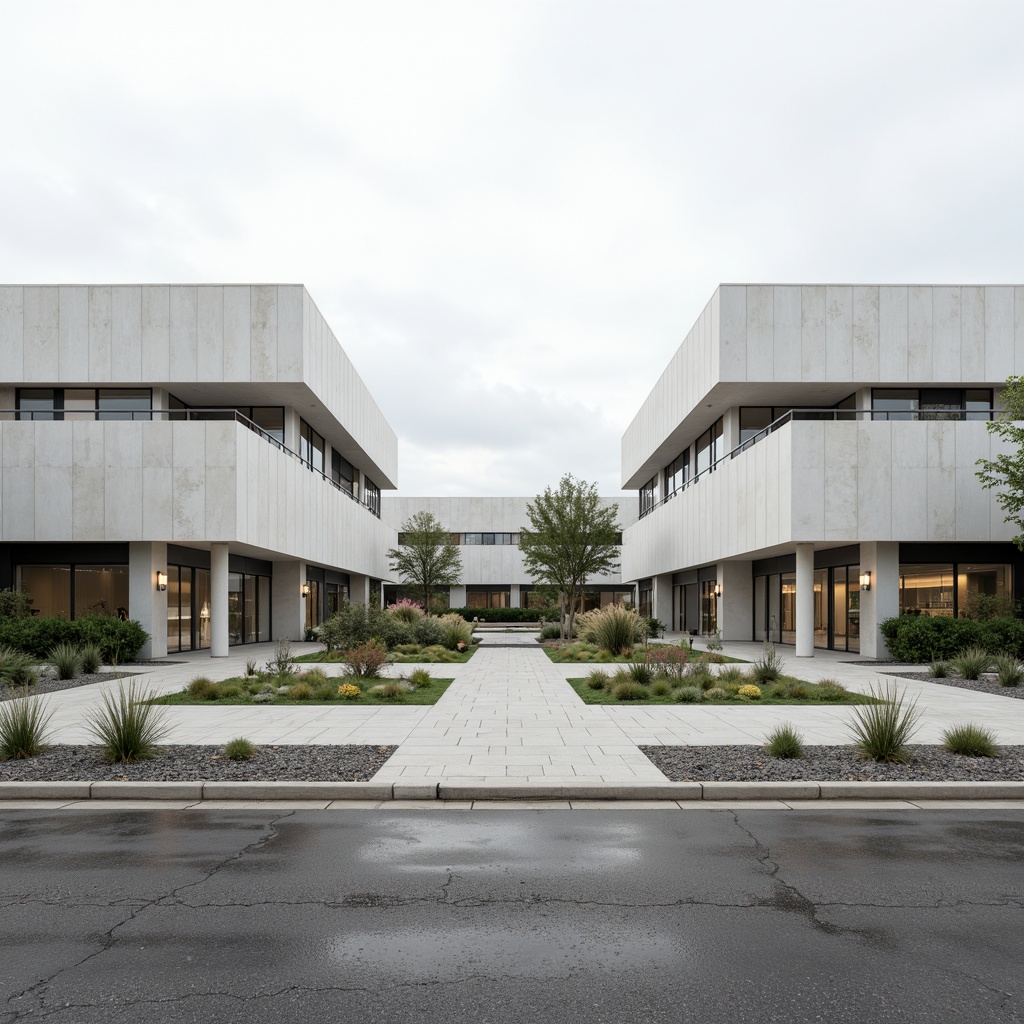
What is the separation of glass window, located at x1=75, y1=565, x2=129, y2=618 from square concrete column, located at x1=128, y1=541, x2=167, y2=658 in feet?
2.67

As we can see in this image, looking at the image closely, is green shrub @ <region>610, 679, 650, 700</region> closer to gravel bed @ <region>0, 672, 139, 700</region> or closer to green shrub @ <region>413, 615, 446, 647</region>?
gravel bed @ <region>0, 672, 139, 700</region>

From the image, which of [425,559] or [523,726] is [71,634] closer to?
[523,726]

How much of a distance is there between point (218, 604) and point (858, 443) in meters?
19.8

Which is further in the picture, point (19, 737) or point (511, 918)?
point (19, 737)

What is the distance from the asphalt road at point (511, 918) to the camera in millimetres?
3912

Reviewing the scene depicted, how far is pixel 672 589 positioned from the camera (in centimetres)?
4506

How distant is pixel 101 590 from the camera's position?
81.6 ft

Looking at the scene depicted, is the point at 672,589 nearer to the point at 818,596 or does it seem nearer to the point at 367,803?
the point at 818,596

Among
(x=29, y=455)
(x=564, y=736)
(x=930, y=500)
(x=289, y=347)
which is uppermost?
(x=289, y=347)

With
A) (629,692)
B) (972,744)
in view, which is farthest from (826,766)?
(629,692)

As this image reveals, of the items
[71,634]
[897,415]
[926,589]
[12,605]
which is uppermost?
[897,415]

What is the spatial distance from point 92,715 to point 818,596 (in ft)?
79.3

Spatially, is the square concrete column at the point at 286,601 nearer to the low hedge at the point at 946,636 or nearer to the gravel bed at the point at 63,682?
the gravel bed at the point at 63,682

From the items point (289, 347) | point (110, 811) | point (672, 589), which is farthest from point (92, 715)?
point (672, 589)
